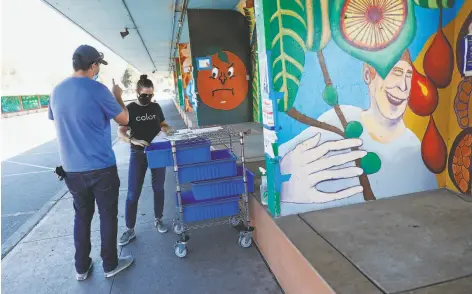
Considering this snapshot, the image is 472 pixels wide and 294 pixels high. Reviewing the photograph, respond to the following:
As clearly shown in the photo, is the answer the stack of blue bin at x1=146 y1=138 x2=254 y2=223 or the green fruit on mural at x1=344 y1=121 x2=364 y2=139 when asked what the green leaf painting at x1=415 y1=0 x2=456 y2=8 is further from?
the stack of blue bin at x1=146 y1=138 x2=254 y2=223

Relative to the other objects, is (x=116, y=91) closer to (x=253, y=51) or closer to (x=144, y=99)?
(x=144, y=99)

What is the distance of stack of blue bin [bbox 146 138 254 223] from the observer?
3.00 metres

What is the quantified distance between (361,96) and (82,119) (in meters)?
2.52

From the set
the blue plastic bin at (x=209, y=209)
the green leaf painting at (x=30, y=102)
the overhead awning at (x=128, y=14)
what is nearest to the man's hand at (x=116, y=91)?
the blue plastic bin at (x=209, y=209)

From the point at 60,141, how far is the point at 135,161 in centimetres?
92

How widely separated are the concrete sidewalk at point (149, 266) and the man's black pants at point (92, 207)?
222mm

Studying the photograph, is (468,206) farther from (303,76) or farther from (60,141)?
(60,141)

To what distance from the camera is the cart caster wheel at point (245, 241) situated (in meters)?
3.29

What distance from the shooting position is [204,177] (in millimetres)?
3051

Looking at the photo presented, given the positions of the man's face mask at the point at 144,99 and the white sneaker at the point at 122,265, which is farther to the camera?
the man's face mask at the point at 144,99

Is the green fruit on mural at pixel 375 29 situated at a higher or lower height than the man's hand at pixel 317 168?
higher

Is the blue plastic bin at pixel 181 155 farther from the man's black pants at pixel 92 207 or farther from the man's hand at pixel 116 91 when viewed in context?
the man's hand at pixel 116 91

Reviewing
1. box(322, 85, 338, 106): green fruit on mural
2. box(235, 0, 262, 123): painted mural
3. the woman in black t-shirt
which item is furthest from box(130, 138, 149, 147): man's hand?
box(235, 0, 262, 123): painted mural

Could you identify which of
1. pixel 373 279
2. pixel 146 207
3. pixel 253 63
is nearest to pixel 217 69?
pixel 253 63
